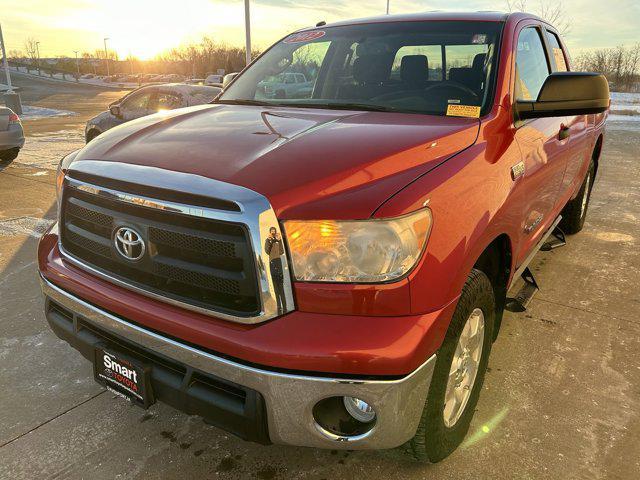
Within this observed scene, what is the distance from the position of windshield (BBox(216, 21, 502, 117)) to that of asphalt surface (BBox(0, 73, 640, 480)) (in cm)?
149

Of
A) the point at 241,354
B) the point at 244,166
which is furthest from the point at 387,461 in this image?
the point at 244,166

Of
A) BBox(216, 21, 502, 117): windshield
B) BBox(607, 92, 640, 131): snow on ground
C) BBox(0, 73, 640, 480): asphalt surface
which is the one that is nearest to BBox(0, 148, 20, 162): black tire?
BBox(0, 73, 640, 480): asphalt surface

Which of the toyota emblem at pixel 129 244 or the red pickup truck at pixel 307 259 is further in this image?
the toyota emblem at pixel 129 244

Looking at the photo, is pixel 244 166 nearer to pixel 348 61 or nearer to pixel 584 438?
pixel 348 61

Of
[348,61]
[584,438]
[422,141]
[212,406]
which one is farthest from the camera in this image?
[348,61]

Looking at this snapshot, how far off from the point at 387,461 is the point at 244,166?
1.37 metres

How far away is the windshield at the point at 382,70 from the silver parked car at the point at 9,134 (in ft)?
22.0

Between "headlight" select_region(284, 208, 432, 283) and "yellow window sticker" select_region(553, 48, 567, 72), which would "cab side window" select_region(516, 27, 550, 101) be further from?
"headlight" select_region(284, 208, 432, 283)

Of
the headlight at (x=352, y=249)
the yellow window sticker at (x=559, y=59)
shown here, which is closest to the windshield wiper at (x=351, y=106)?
the headlight at (x=352, y=249)

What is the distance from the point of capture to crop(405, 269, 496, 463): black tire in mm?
1793

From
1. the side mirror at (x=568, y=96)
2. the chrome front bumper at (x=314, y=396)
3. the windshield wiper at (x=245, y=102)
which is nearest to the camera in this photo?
the chrome front bumper at (x=314, y=396)

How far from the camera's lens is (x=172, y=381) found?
1.80m

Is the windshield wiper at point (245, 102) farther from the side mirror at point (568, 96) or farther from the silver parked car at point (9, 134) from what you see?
the silver parked car at point (9, 134)

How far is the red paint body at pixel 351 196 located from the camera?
5.18 feet
